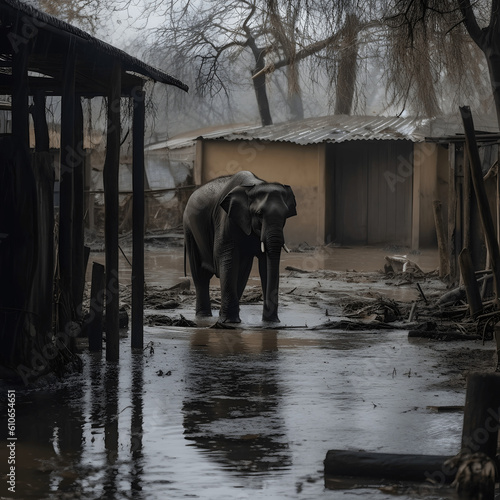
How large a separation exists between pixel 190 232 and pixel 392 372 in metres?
5.42

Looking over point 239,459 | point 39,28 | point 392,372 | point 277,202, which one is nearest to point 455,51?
point 277,202

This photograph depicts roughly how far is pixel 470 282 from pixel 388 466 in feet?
18.0

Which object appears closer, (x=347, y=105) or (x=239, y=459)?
(x=239, y=459)

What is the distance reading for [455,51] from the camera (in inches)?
531

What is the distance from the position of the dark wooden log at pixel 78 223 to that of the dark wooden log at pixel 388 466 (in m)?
3.95

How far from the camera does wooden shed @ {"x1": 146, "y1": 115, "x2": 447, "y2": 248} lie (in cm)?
2475

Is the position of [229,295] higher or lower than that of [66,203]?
lower

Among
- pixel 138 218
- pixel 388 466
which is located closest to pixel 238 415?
pixel 388 466

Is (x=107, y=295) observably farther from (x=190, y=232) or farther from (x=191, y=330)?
(x=190, y=232)

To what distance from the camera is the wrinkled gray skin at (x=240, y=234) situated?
1111cm

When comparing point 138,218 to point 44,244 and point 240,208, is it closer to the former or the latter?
point 44,244

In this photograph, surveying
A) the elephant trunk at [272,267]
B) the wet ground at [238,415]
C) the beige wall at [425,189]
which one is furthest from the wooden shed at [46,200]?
the beige wall at [425,189]

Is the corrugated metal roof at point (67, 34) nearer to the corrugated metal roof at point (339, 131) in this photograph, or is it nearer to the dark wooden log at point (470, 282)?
the dark wooden log at point (470, 282)

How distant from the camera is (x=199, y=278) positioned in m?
12.6
